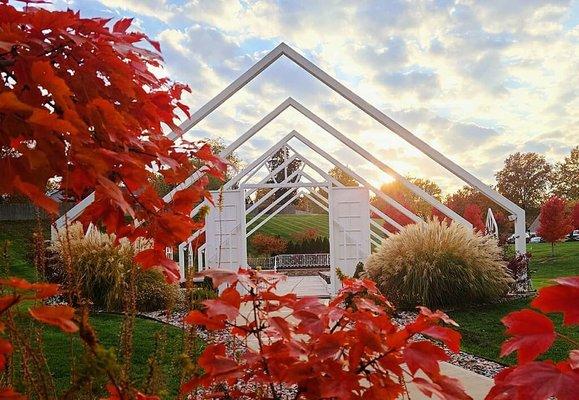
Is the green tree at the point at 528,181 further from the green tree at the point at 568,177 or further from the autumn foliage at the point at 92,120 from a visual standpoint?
the autumn foliage at the point at 92,120

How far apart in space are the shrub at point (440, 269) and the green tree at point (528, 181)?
29.3 m

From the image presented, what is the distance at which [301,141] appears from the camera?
10.9m

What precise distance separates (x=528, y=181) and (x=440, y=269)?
31049 mm

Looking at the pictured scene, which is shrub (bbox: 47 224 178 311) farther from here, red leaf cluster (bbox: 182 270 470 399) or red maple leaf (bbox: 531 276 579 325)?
red maple leaf (bbox: 531 276 579 325)

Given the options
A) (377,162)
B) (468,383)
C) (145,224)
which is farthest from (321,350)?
(377,162)

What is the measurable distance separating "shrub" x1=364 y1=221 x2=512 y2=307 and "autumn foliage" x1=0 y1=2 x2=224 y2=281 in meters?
5.86

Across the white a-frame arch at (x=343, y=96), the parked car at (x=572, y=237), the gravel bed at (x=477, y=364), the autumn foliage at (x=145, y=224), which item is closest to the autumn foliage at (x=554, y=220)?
the parked car at (x=572, y=237)

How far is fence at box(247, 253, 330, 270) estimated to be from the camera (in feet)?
65.8

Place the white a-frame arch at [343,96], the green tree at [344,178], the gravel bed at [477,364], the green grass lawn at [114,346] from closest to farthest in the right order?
the green grass lawn at [114,346]
the gravel bed at [477,364]
the white a-frame arch at [343,96]
the green tree at [344,178]

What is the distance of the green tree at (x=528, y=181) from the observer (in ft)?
113

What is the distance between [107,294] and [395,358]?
6.22 metres

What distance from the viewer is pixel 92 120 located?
96cm

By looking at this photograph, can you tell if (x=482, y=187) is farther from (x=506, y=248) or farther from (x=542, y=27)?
(x=542, y=27)

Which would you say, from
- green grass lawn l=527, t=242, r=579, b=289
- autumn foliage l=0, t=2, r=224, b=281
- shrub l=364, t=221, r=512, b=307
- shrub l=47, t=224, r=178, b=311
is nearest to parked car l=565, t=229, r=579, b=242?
green grass lawn l=527, t=242, r=579, b=289
